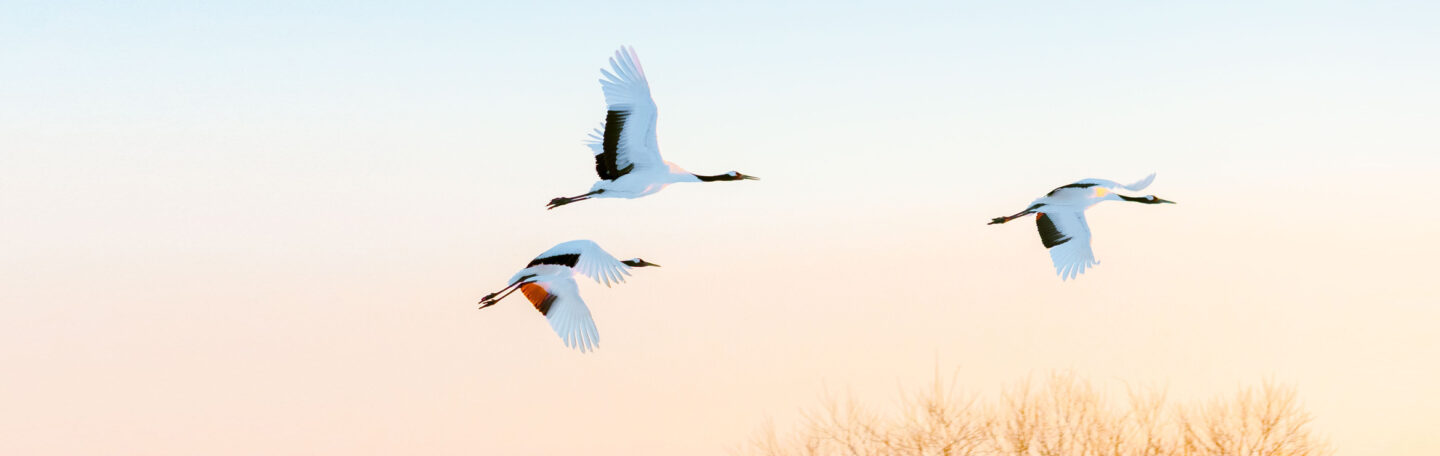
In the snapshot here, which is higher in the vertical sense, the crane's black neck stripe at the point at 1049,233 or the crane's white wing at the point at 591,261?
the crane's black neck stripe at the point at 1049,233

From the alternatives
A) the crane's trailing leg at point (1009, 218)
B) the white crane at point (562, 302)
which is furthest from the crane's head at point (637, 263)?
the crane's trailing leg at point (1009, 218)

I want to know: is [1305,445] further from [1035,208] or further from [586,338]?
[586,338]

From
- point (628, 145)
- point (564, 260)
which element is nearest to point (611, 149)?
point (628, 145)

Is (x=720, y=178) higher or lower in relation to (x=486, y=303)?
higher

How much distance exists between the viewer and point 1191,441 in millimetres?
25438

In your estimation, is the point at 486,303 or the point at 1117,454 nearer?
the point at 486,303

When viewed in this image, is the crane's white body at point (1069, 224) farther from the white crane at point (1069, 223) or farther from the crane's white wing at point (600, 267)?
the crane's white wing at point (600, 267)

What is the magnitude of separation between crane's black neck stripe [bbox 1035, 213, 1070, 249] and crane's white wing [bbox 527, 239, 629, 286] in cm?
532

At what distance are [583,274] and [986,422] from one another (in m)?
13.0

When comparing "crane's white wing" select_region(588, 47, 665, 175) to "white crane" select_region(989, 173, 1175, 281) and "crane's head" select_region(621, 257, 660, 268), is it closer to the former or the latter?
"crane's head" select_region(621, 257, 660, 268)

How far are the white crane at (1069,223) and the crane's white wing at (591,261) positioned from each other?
5285 mm

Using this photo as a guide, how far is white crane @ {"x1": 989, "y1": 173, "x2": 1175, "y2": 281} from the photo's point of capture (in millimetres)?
16188

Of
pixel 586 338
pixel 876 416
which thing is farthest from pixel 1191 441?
pixel 586 338

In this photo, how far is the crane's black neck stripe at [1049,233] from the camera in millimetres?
16453
